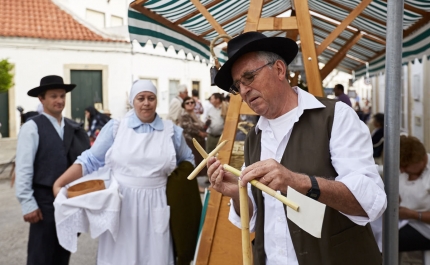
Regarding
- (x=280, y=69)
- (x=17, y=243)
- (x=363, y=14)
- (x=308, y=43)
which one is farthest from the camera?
(x=17, y=243)

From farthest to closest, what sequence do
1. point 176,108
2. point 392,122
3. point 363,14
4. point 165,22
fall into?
1. point 176,108
2. point 363,14
3. point 165,22
4. point 392,122

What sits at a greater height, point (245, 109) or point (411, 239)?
point (245, 109)

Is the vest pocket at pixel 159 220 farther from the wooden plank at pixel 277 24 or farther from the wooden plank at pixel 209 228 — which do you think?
the wooden plank at pixel 277 24

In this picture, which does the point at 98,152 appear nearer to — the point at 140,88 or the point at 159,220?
the point at 140,88

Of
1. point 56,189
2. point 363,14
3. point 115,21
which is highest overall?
point 115,21

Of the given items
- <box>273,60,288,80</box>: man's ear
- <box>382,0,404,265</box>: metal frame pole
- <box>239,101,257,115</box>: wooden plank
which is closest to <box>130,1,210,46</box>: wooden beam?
<box>239,101,257,115</box>: wooden plank

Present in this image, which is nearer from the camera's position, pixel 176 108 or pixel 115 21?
pixel 176 108

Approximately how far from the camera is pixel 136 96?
3334 mm

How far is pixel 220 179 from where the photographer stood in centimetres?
175

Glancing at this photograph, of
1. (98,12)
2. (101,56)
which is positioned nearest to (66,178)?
(101,56)

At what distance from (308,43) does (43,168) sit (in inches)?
83.2

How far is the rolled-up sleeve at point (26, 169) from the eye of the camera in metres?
3.27

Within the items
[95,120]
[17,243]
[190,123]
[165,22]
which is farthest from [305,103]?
[95,120]

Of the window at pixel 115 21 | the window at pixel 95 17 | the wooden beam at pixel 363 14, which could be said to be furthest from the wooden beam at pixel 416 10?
the window at pixel 115 21
